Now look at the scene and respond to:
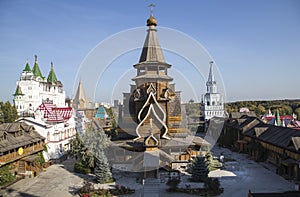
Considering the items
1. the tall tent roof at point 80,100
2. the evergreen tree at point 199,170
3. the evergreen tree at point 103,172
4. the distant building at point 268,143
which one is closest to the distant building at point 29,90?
the tall tent roof at point 80,100

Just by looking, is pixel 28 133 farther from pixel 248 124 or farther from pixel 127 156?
pixel 248 124

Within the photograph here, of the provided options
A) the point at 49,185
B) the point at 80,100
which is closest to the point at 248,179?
the point at 49,185

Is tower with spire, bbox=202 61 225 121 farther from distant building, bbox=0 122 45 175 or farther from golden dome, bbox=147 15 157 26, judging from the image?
distant building, bbox=0 122 45 175

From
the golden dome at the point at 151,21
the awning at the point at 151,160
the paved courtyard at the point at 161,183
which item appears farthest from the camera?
the golden dome at the point at 151,21

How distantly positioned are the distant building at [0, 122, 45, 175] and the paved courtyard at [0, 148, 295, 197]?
57.8 inches

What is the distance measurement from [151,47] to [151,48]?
109 millimetres

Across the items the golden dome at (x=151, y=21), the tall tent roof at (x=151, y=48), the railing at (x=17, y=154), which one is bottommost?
the railing at (x=17, y=154)

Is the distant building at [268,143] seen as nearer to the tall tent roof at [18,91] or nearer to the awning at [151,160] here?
the awning at [151,160]

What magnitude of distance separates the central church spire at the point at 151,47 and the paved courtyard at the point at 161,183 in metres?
11.6

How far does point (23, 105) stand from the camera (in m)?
45.1

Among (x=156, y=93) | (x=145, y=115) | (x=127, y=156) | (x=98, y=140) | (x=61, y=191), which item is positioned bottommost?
(x=61, y=191)

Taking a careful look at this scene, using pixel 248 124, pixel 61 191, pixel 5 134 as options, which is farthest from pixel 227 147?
pixel 5 134

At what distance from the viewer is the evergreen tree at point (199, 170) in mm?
18594

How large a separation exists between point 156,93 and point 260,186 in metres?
11.5
